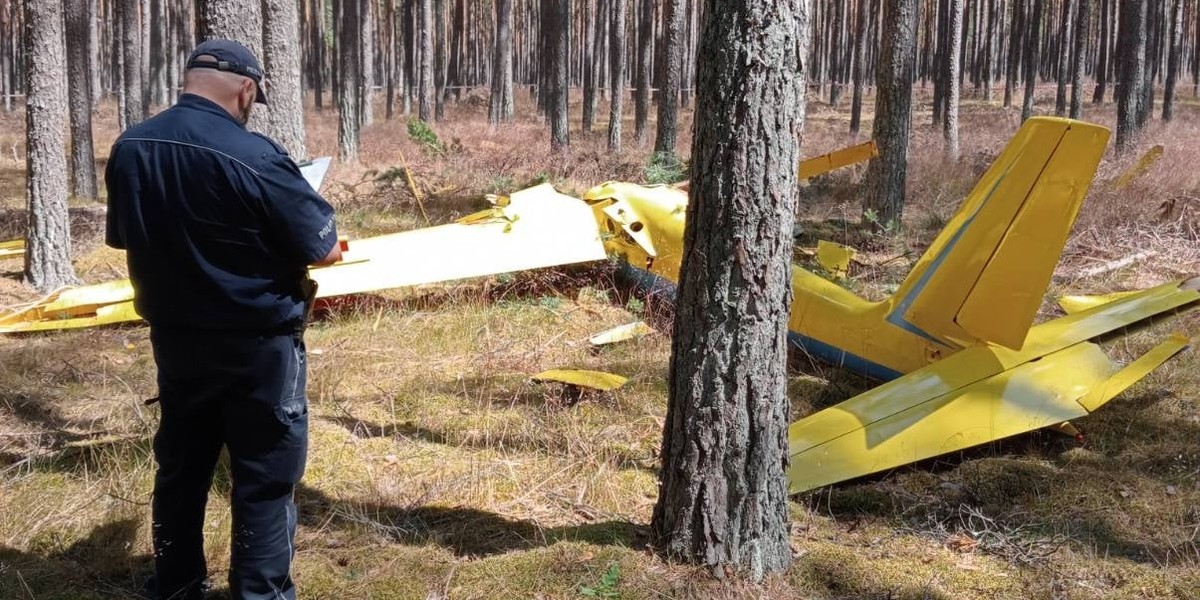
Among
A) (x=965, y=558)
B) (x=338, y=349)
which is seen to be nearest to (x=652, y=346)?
(x=338, y=349)

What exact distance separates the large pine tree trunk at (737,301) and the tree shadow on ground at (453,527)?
0.44 metres

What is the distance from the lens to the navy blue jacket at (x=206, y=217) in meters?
2.72

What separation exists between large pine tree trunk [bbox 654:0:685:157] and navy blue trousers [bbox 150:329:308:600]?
11.9 metres

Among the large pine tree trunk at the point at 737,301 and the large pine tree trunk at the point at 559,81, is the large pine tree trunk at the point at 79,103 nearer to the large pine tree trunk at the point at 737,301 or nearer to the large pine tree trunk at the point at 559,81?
the large pine tree trunk at the point at 559,81

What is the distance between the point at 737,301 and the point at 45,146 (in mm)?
7481

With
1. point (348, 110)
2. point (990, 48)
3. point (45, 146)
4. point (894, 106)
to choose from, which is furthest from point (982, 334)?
point (990, 48)

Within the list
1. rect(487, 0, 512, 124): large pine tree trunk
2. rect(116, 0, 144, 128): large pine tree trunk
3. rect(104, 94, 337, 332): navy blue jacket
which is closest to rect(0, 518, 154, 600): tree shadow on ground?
rect(104, 94, 337, 332): navy blue jacket

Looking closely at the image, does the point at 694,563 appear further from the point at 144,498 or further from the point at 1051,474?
the point at 144,498

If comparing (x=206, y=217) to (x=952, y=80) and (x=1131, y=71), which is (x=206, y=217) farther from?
(x=1131, y=71)

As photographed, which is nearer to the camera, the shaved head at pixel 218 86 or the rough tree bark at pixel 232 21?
the shaved head at pixel 218 86

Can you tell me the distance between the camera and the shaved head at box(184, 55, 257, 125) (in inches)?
113

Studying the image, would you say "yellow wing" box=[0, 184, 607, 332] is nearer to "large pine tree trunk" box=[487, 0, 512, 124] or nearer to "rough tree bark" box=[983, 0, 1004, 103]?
"large pine tree trunk" box=[487, 0, 512, 124]

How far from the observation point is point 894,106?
10.4 metres

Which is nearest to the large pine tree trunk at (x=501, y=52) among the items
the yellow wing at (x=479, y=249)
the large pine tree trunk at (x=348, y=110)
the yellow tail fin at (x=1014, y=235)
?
the large pine tree trunk at (x=348, y=110)
